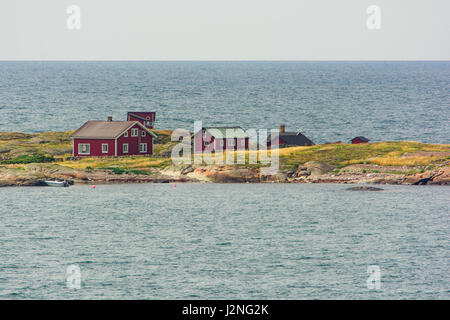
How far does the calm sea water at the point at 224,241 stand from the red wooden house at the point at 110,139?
9908mm

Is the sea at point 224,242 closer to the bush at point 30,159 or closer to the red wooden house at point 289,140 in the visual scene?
the bush at point 30,159

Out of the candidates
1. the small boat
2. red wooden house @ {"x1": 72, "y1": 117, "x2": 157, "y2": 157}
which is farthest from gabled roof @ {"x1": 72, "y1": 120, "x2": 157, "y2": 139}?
the small boat

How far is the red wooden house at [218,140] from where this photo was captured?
90.0m

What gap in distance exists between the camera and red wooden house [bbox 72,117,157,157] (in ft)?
282

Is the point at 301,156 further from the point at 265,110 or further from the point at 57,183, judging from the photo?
the point at 265,110

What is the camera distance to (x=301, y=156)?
275 feet

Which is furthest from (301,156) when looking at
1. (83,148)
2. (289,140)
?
(83,148)

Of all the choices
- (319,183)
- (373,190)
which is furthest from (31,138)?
(373,190)

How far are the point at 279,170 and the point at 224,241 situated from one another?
28.9 meters

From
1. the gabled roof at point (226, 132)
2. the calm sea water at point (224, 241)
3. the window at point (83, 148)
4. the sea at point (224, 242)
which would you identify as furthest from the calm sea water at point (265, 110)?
the sea at point (224, 242)

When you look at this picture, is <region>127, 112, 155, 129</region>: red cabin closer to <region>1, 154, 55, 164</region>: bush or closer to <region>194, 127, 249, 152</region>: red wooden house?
<region>194, 127, 249, 152</region>: red wooden house

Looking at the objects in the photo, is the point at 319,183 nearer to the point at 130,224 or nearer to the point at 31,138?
the point at 130,224

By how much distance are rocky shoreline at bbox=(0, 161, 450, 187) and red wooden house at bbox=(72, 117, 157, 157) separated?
6786 mm

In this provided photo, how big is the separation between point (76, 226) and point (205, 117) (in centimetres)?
9435
